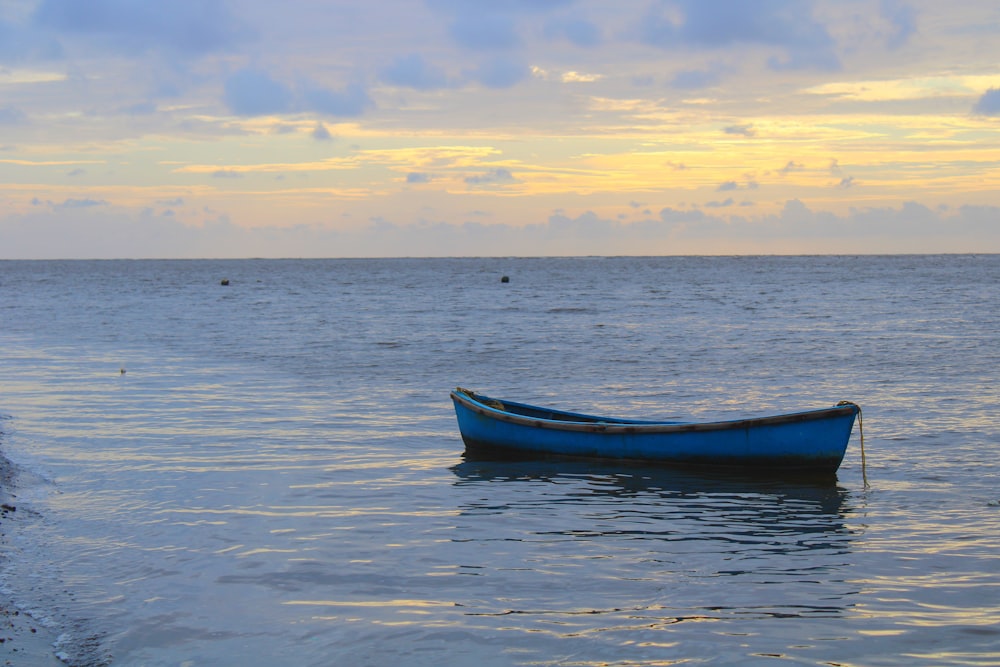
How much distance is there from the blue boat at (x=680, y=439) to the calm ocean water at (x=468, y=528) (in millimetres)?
367

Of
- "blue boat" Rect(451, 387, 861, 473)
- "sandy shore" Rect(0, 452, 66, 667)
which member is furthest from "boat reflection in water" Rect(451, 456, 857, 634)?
"sandy shore" Rect(0, 452, 66, 667)

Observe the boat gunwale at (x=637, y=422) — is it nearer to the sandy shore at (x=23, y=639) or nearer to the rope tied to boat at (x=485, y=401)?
the rope tied to boat at (x=485, y=401)

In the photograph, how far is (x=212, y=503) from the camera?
40.4 ft

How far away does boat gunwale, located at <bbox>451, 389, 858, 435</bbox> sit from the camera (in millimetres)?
13797

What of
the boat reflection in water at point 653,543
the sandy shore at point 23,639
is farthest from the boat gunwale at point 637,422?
the sandy shore at point 23,639

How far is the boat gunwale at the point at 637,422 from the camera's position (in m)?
13.8

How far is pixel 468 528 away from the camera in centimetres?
1135

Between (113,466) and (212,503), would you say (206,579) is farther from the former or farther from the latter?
(113,466)

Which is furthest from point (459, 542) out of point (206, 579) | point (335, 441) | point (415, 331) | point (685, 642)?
point (415, 331)

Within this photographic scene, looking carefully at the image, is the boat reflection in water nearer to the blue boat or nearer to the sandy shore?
the blue boat

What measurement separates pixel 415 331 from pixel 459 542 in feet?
100.0

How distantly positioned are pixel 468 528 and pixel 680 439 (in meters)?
4.38

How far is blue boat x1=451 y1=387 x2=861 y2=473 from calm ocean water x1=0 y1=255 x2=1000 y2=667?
0.37m

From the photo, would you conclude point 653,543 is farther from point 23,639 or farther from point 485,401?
point 485,401
